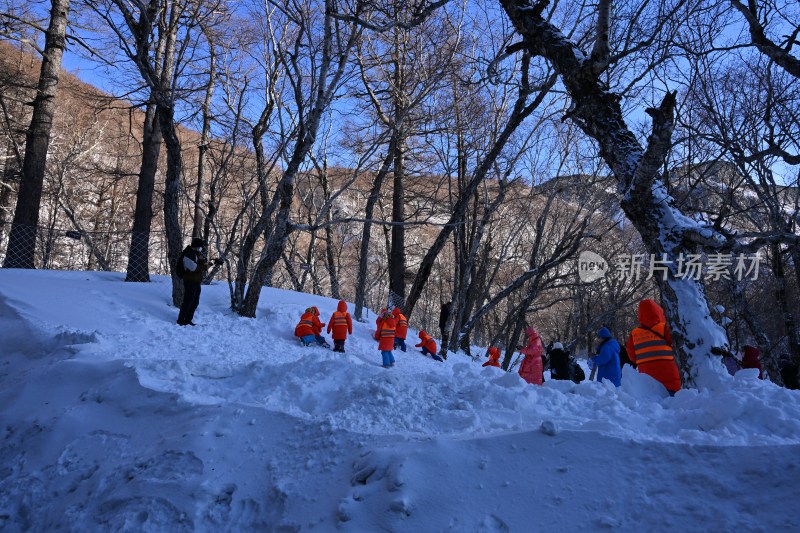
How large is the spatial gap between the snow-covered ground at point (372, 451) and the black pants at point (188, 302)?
9.64 ft

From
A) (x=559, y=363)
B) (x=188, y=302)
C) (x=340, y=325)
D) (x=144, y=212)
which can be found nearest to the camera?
(x=559, y=363)

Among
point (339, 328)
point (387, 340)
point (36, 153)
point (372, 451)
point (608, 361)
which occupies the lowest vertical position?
point (387, 340)

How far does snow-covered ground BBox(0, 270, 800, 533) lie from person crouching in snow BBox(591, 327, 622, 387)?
194 centimetres

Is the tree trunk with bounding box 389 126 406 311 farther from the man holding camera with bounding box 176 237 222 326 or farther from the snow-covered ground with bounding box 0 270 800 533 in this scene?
the snow-covered ground with bounding box 0 270 800 533

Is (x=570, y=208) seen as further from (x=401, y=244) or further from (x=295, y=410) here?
(x=295, y=410)

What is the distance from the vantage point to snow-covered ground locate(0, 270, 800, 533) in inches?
75.8

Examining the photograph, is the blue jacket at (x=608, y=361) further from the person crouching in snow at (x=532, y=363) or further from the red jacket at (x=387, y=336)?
the red jacket at (x=387, y=336)

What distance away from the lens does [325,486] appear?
2.45 metres

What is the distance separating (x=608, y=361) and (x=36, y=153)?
485 inches

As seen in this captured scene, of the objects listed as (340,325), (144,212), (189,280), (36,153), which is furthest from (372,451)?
(36,153)

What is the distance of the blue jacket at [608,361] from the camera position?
220 inches

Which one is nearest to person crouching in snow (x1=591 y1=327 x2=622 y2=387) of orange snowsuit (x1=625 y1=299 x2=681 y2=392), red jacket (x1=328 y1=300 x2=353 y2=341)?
orange snowsuit (x1=625 y1=299 x2=681 y2=392)

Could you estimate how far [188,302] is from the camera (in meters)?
7.65

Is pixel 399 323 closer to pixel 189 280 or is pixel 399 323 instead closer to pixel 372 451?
pixel 189 280
